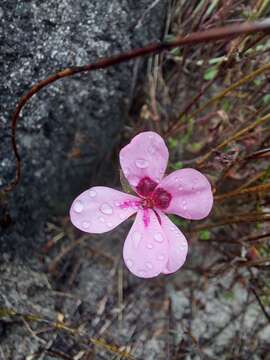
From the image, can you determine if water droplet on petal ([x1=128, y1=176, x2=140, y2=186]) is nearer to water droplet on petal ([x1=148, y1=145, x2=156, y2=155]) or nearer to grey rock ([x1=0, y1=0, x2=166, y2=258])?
water droplet on petal ([x1=148, y1=145, x2=156, y2=155])

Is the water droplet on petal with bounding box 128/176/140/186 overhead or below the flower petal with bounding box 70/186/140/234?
overhead

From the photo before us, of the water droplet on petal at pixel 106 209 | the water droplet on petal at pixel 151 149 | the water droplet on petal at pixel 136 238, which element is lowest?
the water droplet on petal at pixel 136 238

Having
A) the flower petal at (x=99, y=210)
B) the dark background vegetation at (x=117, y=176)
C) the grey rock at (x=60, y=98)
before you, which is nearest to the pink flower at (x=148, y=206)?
the flower petal at (x=99, y=210)

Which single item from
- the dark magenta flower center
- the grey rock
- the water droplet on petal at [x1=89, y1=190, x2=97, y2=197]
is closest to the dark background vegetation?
the grey rock

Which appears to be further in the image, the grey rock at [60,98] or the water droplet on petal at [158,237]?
the grey rock at [60,98]

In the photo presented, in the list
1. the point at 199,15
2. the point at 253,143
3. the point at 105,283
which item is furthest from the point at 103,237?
the point at 199,15

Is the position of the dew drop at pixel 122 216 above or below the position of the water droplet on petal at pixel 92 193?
below

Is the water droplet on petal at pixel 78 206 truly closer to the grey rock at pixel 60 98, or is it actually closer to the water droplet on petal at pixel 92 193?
the water droplet on petal at pixel 92 193
